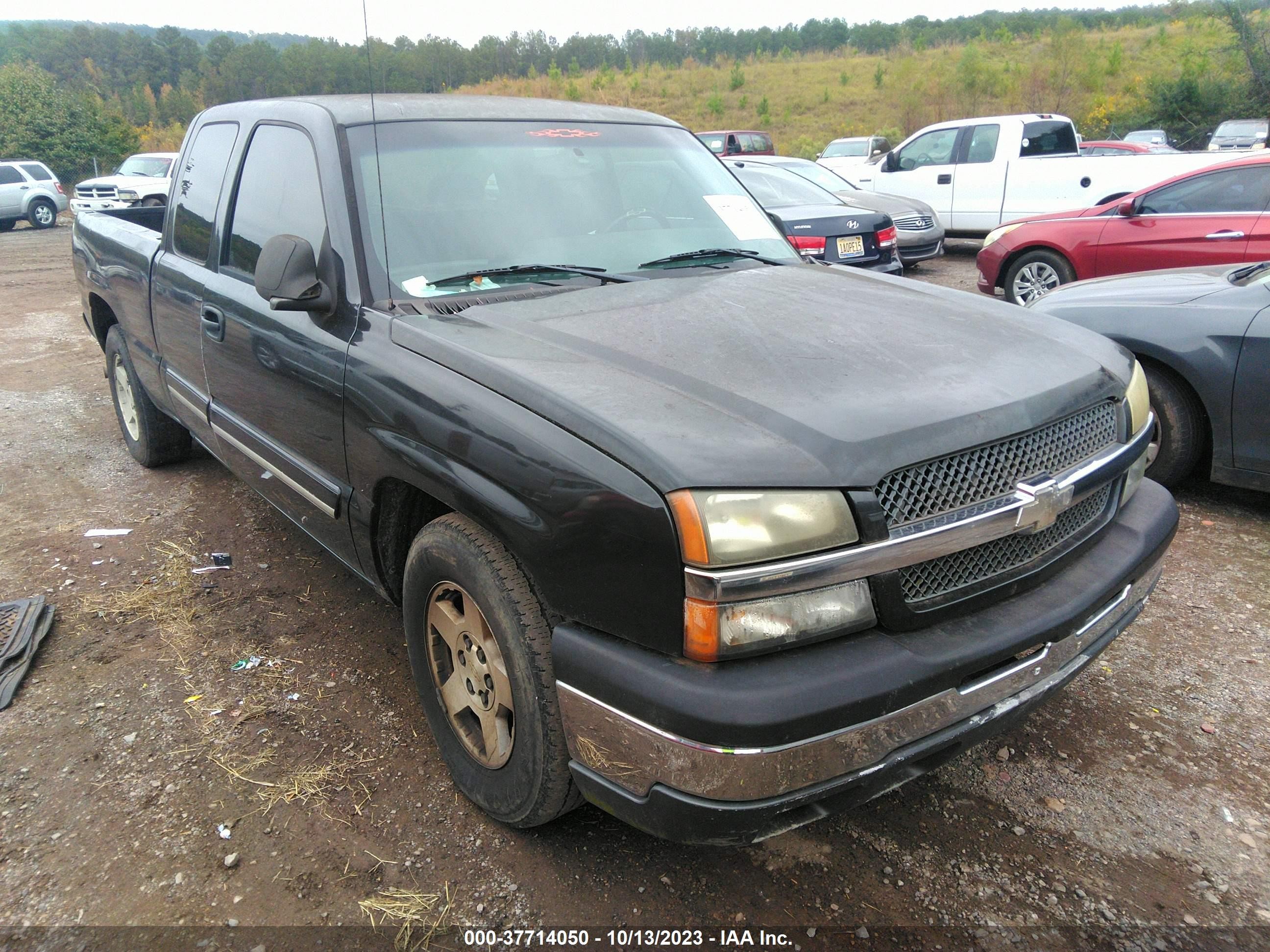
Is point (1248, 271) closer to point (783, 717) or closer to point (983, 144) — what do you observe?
point (783, 717)

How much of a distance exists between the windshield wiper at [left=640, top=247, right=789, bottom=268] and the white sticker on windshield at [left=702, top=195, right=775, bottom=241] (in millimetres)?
109

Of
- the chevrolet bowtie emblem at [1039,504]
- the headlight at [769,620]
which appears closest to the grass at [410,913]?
the headlight at [769,620]

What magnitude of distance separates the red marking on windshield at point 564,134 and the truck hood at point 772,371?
0.75m

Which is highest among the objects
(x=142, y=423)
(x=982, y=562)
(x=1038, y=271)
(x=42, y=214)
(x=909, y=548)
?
(x=909, y=548)

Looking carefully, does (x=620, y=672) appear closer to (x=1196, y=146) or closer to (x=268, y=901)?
(x=268, y=901)

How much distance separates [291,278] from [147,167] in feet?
71.9

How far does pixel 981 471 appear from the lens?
1.93 meters

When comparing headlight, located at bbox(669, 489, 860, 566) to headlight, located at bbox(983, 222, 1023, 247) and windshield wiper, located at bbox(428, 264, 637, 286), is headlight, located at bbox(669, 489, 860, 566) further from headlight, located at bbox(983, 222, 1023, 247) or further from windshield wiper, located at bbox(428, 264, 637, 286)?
headlight, located at bbox(983, 222, 1023, 247)

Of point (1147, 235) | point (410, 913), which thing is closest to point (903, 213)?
point (1147, 235)

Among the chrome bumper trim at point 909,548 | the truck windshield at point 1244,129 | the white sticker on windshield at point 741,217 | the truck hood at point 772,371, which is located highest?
the truck windshield at point 1244,129

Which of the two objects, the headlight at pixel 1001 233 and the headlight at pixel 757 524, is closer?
the headlight at pixel 757 524

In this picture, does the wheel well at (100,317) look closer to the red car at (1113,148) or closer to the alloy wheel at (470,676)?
Answer: the alloy wheel at (470,676)

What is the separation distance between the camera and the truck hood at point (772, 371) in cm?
177

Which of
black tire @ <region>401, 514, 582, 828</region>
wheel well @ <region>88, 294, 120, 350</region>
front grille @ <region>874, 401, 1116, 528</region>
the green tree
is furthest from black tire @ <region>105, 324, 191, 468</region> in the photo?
the green tree
